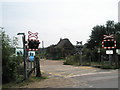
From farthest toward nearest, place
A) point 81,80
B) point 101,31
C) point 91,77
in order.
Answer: point 101,31 < point 91,77 < point 81,80

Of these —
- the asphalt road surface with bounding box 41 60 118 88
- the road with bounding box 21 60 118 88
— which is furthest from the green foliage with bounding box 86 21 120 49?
the road with bounding box 21 60 118 88

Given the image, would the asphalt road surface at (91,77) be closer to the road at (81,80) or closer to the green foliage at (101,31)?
the road at (81,80)

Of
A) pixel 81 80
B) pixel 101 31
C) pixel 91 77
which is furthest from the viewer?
pixel 101 31

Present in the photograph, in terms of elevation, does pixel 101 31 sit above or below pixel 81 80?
above

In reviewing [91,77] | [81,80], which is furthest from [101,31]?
[81,80]

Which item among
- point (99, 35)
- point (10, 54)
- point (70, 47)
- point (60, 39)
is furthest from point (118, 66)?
point (60, 39)

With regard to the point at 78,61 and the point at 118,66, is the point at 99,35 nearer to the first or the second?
the point at 78,61

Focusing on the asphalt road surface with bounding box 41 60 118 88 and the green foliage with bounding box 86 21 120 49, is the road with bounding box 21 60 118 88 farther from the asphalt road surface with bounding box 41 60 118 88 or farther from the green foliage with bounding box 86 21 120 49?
the green foliage with bounding box 86 21 120 49

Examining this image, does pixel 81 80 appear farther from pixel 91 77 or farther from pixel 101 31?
pixel 101 31

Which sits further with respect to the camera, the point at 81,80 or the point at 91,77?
the point at 91,77

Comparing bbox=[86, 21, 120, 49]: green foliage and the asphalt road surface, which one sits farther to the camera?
bbox=[86, 21, 120, 49]: green foliage

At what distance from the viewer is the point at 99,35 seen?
5300 cm

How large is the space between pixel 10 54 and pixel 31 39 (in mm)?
1776

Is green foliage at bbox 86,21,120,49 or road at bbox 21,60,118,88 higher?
green foliage at bbox 86,21,120,49
